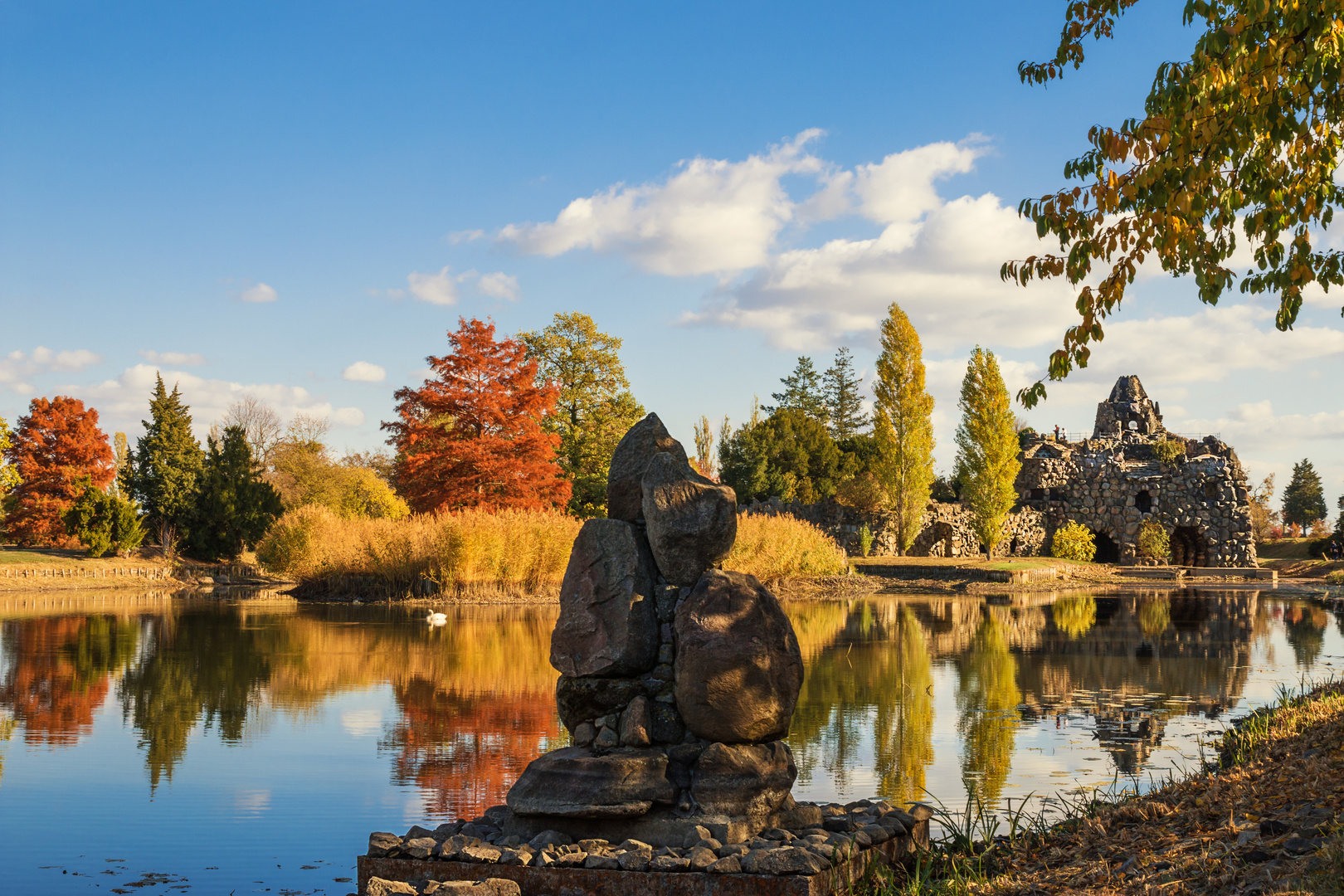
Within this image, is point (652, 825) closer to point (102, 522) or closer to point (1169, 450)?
point (102, 522)

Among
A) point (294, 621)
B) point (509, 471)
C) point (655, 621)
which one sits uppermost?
point (509, 471)

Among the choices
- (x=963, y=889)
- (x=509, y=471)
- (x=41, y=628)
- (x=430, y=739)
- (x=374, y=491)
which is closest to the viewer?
(x=963, y=889)

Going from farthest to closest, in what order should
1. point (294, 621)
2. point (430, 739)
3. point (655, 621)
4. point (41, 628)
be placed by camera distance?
point (294, 621), point (41, 628), point (430, 739), point (655, 621)

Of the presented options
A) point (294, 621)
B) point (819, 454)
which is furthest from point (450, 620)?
point (819, 454)

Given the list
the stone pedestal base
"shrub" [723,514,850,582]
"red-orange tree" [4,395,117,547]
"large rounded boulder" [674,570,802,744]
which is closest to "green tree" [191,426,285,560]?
"red-orange tree" [4,395,117,547]

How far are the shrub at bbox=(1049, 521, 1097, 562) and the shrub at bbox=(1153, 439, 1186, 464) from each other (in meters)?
Answer: 4.28

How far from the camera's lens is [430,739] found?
7.62 m

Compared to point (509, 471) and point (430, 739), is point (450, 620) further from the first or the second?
point (430, 739)

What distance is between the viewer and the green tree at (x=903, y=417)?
3334 centimetres

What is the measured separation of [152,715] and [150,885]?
4.64 m

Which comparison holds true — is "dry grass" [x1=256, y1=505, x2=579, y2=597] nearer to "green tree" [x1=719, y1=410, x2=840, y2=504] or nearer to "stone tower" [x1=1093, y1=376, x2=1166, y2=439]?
"green tree" [x1=719, y1=410, x2=840, y2=504]

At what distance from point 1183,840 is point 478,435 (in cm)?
2284

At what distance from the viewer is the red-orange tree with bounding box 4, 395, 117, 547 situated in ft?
109

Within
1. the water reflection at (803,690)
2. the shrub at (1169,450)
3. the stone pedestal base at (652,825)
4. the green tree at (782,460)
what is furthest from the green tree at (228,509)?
the shrub at (1169,450)
